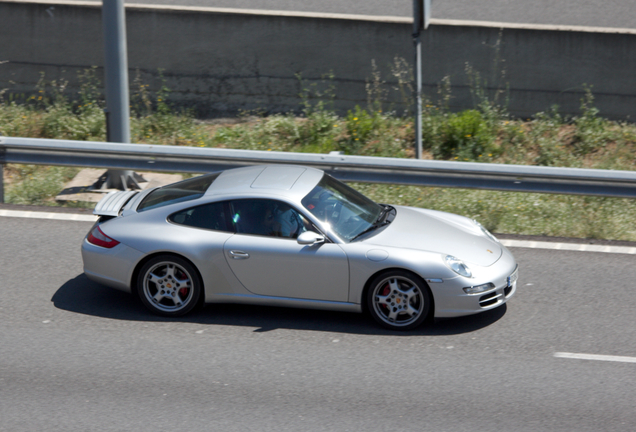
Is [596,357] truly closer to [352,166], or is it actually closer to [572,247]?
[572,247]

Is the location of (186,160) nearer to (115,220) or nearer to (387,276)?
(115,220)

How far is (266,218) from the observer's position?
22.0ft

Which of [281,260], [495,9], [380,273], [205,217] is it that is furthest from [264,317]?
[495,9]

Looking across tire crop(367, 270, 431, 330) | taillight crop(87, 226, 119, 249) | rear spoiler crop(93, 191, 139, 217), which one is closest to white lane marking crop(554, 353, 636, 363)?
tire crop(367, 270, 431, 330)

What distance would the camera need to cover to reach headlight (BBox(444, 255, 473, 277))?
642 cm

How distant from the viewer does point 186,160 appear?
958 centimetres

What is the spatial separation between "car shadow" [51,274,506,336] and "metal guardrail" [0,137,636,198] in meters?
2.48

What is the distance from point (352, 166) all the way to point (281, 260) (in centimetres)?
308

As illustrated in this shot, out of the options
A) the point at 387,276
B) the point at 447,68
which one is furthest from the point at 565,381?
the point at 447,68

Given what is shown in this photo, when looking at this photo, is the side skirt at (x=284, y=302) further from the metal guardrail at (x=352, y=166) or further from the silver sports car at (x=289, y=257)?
the metal guardrail at (x=352, y=166)

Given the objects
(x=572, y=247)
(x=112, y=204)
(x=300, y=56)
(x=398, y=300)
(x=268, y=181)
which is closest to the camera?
(x=398, y=300)

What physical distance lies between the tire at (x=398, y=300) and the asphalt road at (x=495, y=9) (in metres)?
9.88

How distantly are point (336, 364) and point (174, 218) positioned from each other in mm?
2014

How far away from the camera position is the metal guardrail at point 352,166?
9.05 meters
